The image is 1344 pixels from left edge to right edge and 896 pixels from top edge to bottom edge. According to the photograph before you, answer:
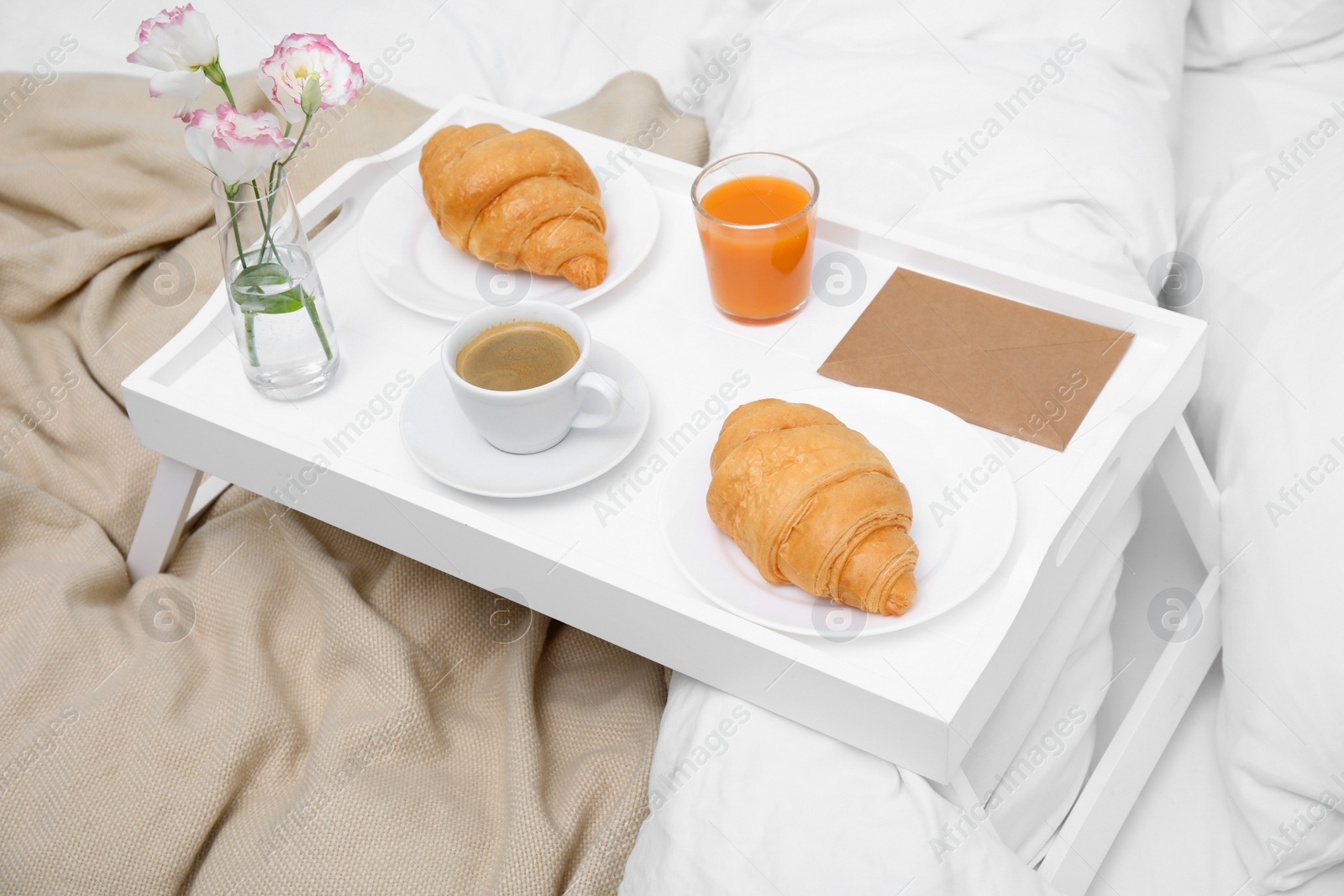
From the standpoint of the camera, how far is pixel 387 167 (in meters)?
1.22

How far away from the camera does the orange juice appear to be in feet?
3.16

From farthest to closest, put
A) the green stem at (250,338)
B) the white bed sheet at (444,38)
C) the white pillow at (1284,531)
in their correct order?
1. the white bed sheet at (444,38)
2. the green stem at (250,338)
3. the white pillow at (1284,531)

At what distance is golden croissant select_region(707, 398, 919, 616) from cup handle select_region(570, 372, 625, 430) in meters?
0.12

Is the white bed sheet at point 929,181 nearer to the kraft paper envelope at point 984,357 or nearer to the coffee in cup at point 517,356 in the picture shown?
the kraft paper envelope at point 984,357

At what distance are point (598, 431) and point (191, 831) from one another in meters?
0.47

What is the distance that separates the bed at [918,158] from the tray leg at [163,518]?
1.80 feet

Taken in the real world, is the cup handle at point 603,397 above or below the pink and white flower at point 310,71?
below

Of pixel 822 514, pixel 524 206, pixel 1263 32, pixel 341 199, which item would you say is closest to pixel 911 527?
pixel 822 514

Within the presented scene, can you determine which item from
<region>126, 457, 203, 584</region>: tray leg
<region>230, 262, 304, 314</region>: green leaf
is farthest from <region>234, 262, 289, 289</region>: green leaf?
<region>126, 457, 203, 584</region>: tray leg

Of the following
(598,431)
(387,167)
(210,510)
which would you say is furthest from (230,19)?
(598,431)

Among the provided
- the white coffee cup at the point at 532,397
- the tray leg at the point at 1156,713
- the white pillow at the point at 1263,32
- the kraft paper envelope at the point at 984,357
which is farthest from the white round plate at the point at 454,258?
the white pillow at the point at 1263,32

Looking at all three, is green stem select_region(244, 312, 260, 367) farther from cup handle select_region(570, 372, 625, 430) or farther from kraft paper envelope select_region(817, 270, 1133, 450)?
kraft paper envelope select_region(817, 270, 1133, 450)

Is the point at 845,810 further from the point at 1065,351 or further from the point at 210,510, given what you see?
the point at 210,510

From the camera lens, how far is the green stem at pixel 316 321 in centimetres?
97
